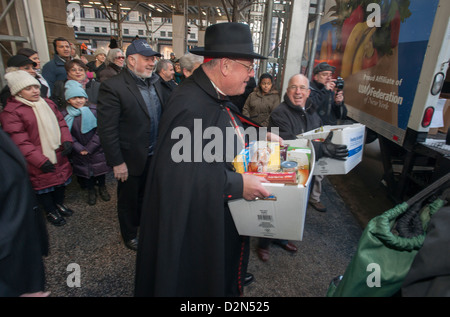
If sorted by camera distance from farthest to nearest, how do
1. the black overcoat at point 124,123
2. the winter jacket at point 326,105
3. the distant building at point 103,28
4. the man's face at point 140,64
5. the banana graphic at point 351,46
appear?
1. the distant building at point 103,28
2. the banana graphic at point 351,46
3. the winter jacket at point 326,105
4. the man's face at point 140,64
5. the black overcoat at point 124,123

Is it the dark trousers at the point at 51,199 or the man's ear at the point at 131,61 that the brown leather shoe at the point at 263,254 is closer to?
the man's ear at the point at 131,61

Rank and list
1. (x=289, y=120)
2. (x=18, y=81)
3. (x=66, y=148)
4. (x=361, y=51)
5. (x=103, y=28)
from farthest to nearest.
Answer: (x=103, y=28)
(x=361, y=51)
(x=66, y=148)
(x=289, y=120)
(x=18, y=81)

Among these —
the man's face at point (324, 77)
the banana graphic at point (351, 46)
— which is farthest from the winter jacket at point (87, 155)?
the banana graphic at point (351, 46)

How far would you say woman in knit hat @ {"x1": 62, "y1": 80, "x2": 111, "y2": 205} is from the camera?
3.75 meters

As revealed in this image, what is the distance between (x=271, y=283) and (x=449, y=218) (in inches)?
78.2

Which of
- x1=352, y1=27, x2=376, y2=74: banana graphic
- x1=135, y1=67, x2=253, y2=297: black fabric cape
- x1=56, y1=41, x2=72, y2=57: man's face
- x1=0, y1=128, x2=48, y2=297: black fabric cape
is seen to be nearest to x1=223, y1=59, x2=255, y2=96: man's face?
x1=135, y1=67, x2=253, y2=297: black fabric cape

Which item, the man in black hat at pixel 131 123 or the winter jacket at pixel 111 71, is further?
the winter jacket at pixel 111 71

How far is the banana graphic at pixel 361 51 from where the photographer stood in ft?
13.8

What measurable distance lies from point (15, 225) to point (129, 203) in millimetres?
1877

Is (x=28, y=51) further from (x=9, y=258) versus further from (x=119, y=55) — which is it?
(x=9, y=258)

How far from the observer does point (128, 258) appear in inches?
117

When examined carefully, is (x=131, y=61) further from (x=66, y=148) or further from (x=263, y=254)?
(x=263, y=254)

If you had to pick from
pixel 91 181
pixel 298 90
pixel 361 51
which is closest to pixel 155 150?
pixel 298 90

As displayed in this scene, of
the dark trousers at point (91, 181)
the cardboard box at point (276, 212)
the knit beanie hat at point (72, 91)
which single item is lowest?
the dark trousers at point (91, 181)
